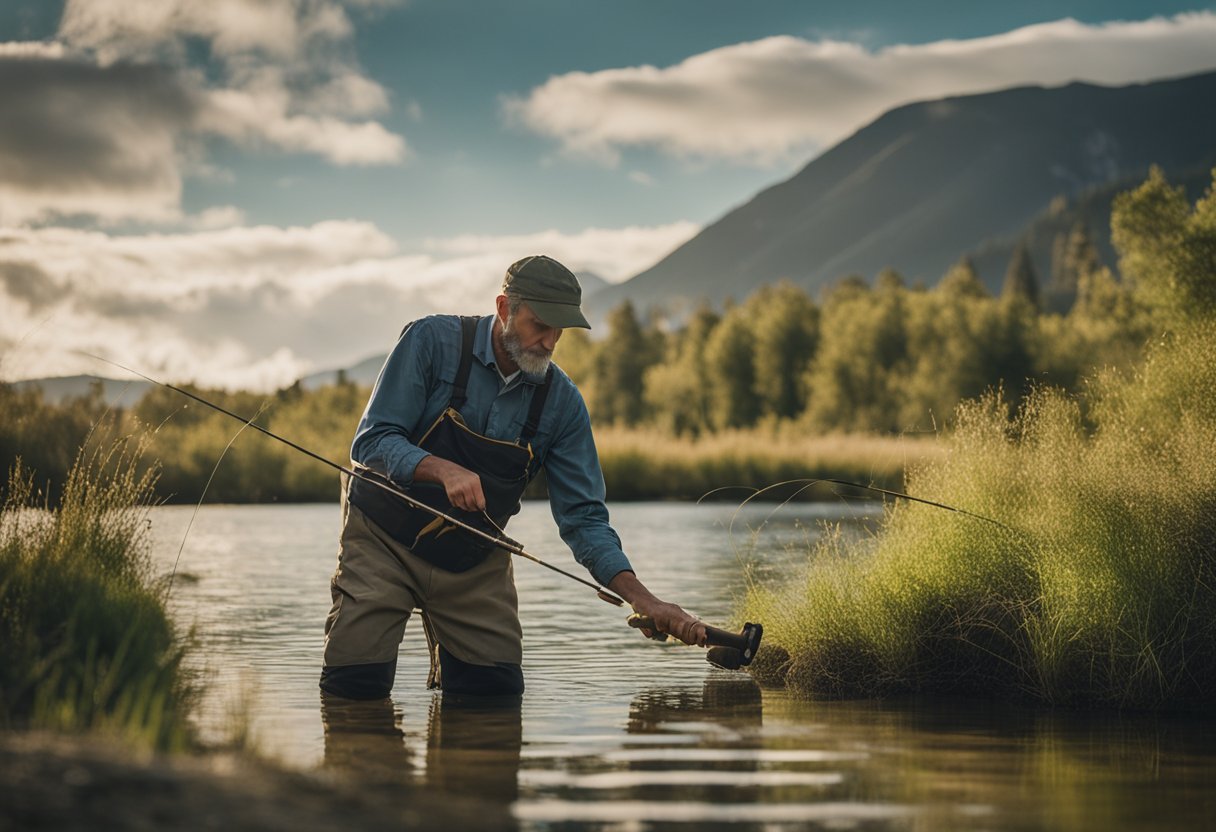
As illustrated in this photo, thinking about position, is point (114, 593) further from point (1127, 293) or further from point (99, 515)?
point (1127, 293)

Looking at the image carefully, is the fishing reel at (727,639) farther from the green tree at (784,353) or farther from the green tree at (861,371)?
the green tree at (784,353)

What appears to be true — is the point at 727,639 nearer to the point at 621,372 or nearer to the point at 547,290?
the point at 547,290

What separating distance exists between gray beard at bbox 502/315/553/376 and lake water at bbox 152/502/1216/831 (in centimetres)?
155

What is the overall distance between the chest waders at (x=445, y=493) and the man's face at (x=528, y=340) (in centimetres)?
20

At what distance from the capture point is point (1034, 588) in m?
7.67

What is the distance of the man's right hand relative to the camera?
5969 mm

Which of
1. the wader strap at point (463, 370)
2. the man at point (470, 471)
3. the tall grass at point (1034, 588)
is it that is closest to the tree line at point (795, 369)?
the tall grass at point (1034, 588)

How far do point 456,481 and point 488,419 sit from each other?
0.75m

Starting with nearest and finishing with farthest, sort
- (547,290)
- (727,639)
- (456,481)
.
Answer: (456,481) < (727,639) < (547,290)

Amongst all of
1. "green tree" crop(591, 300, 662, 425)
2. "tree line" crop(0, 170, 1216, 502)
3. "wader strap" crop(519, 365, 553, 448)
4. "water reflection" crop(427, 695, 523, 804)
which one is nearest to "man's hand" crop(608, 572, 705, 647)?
"water reflection" crop(427, 695, 523, 804)

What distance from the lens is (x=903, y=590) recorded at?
7859mm

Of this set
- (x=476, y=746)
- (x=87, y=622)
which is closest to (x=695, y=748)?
(x=476, y=746)

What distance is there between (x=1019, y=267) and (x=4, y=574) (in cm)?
17526

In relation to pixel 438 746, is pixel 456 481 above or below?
above
